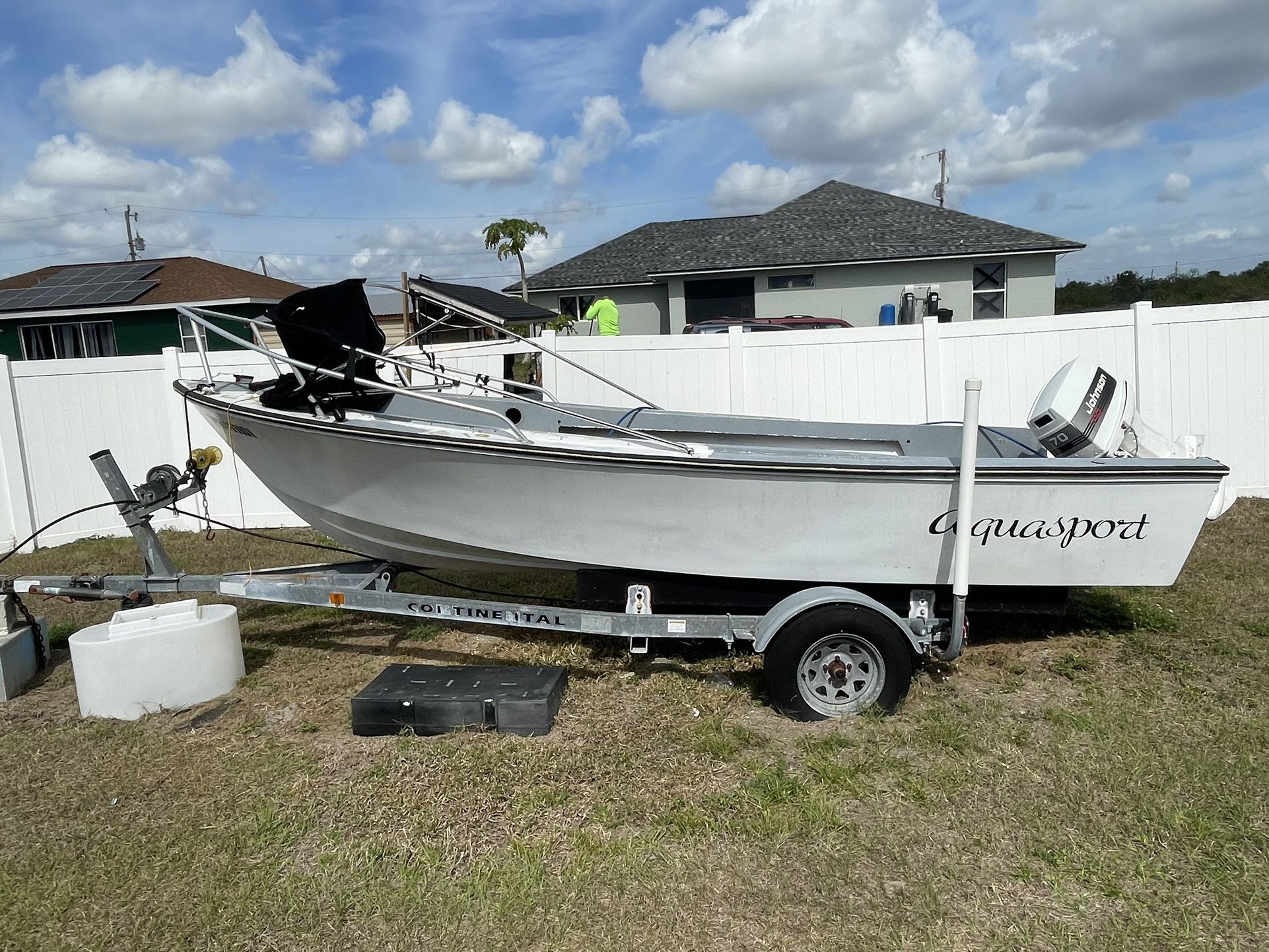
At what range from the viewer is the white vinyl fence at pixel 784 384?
22.7ft

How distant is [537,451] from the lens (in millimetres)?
3652

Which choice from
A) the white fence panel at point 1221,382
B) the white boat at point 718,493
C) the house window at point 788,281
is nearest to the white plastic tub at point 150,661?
the white boat at point 718,493

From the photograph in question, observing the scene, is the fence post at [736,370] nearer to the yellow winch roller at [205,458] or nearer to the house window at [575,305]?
the yellow winch roller at [205,458]

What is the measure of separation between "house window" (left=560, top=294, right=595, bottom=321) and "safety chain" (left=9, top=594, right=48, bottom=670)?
20.0 meters

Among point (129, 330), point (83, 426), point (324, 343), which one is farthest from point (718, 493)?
point (129, 330)

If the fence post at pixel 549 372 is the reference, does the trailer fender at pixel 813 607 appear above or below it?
below

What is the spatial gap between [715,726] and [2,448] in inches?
258

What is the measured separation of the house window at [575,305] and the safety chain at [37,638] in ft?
65.5

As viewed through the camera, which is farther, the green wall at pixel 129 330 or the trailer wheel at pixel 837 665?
the green wall at pixel 129 330

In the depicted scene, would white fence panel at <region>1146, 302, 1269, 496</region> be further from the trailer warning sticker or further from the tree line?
the tree line

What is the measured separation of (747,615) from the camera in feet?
12.9

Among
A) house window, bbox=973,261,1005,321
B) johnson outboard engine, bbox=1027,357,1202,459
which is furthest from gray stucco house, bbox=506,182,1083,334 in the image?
johnson outboard engine, bbox=1027,357,1202,459

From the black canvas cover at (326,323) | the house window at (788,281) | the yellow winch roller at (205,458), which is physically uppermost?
the house window at (788,281)

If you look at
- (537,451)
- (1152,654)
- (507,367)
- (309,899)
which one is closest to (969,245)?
(507,367)
